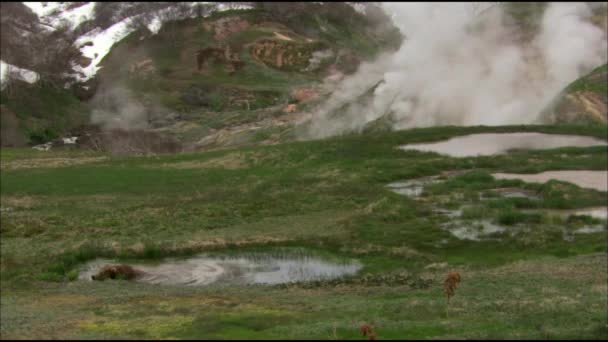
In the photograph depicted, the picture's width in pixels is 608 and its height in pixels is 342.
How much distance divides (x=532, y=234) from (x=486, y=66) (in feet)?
117

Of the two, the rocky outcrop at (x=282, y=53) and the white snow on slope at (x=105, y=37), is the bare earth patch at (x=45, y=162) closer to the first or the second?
the white snow on slope at (x=105, y=37)

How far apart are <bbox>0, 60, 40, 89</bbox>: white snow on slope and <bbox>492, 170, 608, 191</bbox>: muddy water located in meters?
61.9

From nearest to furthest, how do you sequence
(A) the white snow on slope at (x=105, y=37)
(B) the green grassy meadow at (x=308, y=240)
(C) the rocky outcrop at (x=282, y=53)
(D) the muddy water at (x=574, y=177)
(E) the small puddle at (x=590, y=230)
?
(B) the green grassy meadow at (x=308, y=240), (E) the small puddle at (x=590, y=230), (D) the muddy water at (x=574, y=177), (A) the white snow on slope at (x=105, y=37), (C) the rocky outcrop at (x=282, y=53)

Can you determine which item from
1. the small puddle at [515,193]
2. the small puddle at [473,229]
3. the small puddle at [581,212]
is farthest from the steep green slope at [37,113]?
the small puddle at [581,212]

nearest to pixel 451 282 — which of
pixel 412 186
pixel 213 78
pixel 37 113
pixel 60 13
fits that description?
pixel 412 186

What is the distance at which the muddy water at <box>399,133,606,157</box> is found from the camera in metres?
48.1

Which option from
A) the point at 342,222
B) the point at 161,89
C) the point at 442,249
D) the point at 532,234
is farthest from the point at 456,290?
the point at 161,89

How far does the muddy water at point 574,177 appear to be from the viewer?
38719mm

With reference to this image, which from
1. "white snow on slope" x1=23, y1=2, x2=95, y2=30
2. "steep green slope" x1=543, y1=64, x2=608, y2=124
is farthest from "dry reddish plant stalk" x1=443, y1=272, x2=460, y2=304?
"white snow on slope" x1=23, y1=2, x2=95, y2=30

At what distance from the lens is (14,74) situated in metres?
87.3

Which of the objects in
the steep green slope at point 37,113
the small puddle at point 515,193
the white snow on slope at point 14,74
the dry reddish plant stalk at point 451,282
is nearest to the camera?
the dry reddish plant stalk at point 451,282

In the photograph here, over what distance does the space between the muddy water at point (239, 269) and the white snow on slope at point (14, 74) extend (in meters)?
62.4

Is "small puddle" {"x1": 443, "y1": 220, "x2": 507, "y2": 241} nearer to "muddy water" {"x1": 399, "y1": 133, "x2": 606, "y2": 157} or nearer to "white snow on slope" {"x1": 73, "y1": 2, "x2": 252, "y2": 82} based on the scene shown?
"muddy water" {"x1": 399, "y1": 133, "x2": 606, "y2": 157}

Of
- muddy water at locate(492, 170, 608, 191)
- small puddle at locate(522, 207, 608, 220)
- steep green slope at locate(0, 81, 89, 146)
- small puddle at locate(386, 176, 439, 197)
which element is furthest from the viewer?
steep green slope at locate(0, 81, 89, 146)
